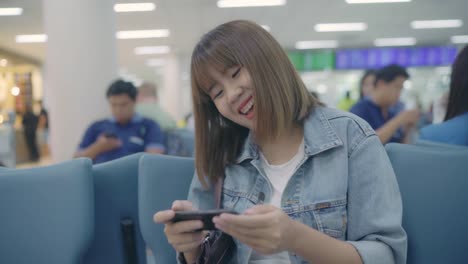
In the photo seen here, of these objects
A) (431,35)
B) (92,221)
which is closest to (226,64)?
(92,221)

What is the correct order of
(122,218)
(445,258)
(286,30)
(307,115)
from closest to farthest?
(307,115)
(445,258)
(122,218)
(286,30)

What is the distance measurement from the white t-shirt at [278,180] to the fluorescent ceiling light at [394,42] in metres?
9.81

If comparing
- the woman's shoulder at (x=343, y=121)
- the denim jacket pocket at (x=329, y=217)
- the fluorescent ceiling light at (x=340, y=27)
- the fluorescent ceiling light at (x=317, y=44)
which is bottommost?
the denim jacket pocket at (x=329, y=217)

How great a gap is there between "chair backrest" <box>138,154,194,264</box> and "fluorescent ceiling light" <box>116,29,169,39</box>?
8024 millimetres

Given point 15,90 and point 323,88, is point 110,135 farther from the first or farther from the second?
point 15,90

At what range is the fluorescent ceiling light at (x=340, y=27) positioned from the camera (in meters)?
8.30

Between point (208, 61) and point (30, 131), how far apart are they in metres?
10.0

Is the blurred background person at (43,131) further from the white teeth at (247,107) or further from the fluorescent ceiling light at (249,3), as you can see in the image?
the white teeth at (247,107)

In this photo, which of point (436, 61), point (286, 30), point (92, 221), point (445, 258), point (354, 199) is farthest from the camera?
point (436, 61)

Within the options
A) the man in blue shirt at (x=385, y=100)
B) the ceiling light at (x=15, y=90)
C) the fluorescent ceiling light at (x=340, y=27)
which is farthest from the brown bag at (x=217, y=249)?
the ceiling light at (x=15, y=90)

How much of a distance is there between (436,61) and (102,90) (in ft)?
31.3

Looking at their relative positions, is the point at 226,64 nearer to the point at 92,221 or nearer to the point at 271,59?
the point at 271,59

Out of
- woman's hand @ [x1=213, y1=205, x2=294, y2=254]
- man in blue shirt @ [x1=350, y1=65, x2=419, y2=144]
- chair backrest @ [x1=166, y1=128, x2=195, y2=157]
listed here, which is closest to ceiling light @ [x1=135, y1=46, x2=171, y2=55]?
chair backrest @ [x1=166, y1=128, x2=195, y2=157]

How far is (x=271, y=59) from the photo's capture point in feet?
3.32
